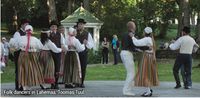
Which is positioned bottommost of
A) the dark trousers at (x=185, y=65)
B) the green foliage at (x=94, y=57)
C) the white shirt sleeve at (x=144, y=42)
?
the green foliage at (x=94, y=57)

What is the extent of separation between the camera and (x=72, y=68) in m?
16.6

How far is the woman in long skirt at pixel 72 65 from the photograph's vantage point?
649 inches

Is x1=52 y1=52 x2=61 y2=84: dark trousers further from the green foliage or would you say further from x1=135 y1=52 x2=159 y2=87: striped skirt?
the green foliage

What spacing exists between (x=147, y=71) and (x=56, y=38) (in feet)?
9.84

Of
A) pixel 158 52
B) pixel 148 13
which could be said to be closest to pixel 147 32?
pixel 158 52

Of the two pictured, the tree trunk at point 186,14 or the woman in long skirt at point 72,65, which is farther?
the tree trunk at point 186,14

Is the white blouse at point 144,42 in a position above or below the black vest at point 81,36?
below

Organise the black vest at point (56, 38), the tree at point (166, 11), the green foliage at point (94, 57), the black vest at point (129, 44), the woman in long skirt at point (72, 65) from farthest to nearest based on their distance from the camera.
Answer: the tree at point (166, 11)
the green foliage at point (94, 57)
the woman in long skirt at point (72, 65)
the black vest at point (56, 38)
the black vest at point (129, 44)

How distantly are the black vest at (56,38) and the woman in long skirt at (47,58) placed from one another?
7.4 inches

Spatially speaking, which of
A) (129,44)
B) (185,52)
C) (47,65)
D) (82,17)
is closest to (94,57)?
(82,17)

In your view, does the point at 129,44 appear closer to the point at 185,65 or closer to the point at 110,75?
the point at 185,65

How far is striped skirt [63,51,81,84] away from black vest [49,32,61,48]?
57 cm

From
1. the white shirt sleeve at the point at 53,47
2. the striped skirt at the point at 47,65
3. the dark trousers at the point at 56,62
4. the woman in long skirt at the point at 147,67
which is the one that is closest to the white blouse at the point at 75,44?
the dark trousers at the point at 56,62

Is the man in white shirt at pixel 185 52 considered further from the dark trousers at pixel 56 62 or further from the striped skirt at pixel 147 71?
the dark trousers at pixel 56 62
